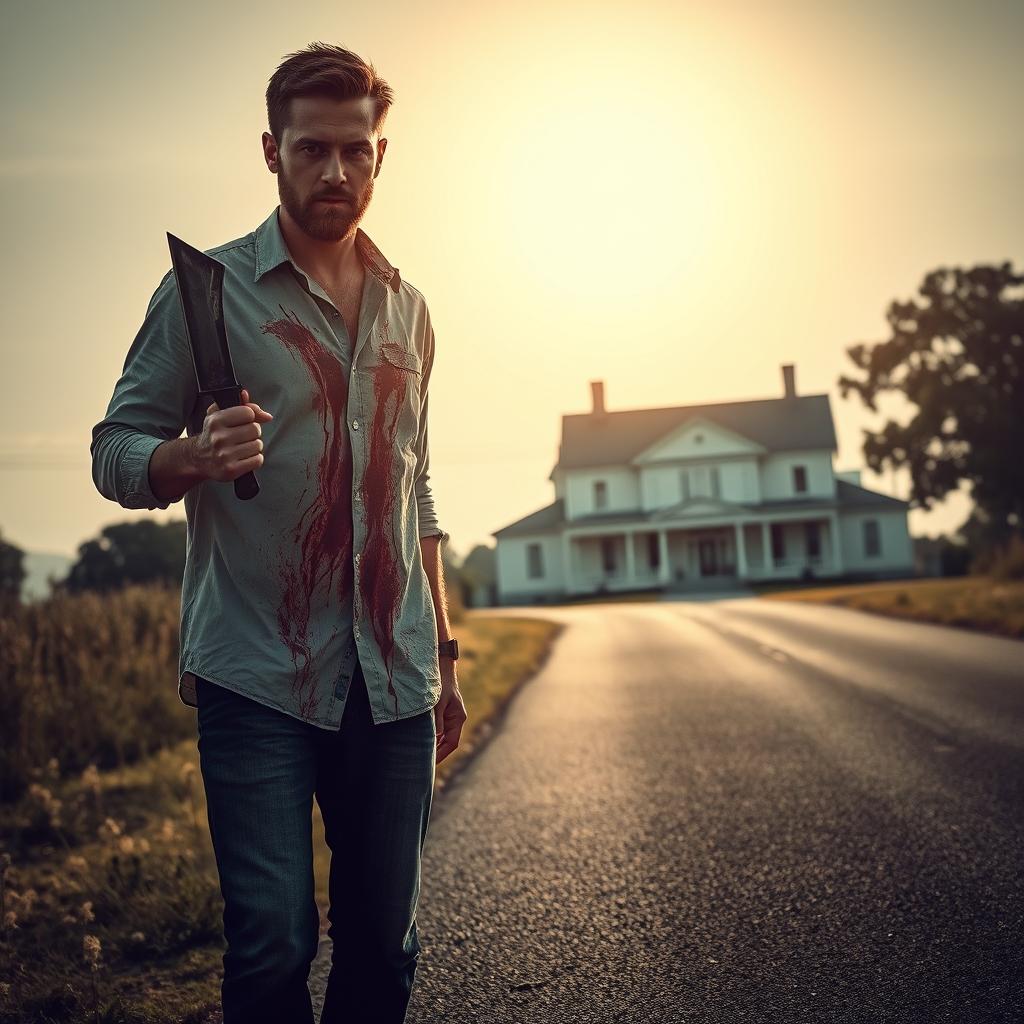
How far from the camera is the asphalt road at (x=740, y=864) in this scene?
11.8ft

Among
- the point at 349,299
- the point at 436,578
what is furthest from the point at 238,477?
the point at 436,578

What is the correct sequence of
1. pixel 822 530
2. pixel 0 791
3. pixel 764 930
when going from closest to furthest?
pixel 764 930 < pixel 0 791 < pixel 822 530

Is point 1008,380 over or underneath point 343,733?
over

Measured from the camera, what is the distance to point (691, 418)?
5941 centimetres

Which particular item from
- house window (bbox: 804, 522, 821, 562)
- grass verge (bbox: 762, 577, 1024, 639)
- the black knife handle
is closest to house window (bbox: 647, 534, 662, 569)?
house window (bbox: 804, 522, 821, 562)

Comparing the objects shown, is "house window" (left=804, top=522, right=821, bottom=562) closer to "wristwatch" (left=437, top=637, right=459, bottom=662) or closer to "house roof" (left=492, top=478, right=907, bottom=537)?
"house roof" (left=492, top=478, right=907, bottom=537)

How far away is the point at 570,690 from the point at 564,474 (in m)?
47.0

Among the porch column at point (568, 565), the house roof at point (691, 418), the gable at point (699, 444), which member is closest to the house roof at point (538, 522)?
the porch column at point (568, 565)

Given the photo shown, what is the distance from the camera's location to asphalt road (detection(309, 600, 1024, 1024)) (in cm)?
360

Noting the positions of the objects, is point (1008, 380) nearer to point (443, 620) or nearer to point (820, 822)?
point (820, 822)

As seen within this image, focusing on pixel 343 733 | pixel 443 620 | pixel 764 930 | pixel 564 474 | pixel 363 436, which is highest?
pixel 564 474

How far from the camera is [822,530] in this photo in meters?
57.8

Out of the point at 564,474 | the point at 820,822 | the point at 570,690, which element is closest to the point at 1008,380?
the point at 564,474

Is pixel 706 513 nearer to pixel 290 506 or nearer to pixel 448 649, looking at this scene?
pixel 448 649
